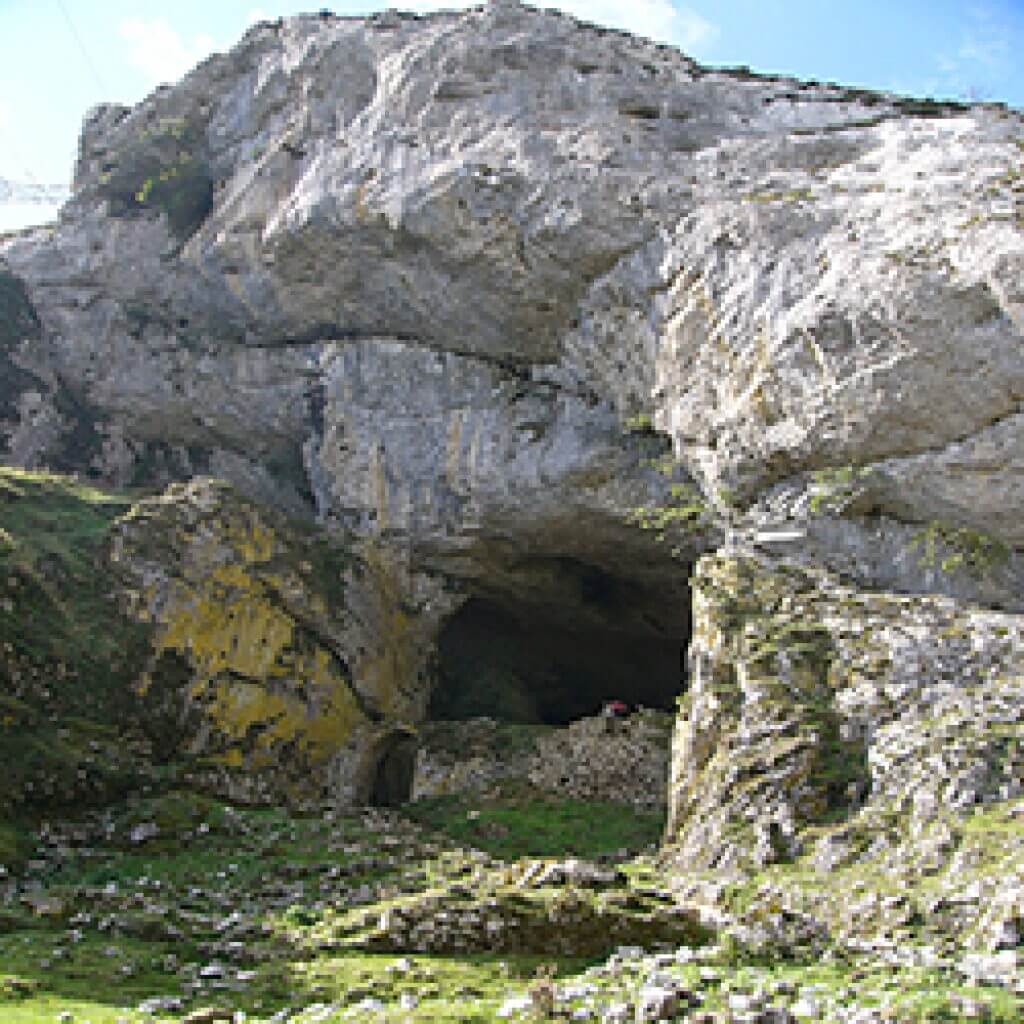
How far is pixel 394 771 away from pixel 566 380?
9385mm

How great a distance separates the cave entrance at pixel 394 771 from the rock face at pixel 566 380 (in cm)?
84

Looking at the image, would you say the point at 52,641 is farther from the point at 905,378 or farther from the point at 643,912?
the point at 905,378

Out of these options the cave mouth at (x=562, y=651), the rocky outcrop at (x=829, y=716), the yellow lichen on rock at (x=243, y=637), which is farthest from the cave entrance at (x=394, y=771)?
the rocky outcrop at (x=829, y=716)

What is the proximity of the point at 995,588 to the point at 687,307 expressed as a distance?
23.1ft

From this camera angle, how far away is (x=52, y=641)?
15961mm

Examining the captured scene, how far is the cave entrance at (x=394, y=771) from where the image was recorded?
20469mm

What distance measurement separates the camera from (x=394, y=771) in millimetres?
21219

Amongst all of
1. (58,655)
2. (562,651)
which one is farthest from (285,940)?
(562,651)

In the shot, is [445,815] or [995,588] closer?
[995,588]

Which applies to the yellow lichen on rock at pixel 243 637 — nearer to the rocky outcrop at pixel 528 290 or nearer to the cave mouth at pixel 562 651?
the rocky outcrop at pixel 528 290

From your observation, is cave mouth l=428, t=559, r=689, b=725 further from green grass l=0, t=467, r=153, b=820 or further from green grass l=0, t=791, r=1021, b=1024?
green grass l=0, t=791, r=1021, b=1024

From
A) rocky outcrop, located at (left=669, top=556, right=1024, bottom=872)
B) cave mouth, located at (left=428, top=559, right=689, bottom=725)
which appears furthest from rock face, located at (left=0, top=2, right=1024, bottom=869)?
cave mouth, located at (left=428, top=559, right=689, bottom=725)

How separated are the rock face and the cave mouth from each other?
0.25m

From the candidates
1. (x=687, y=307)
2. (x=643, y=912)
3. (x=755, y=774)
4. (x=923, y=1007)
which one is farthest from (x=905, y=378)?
(x=923, y=1007)
